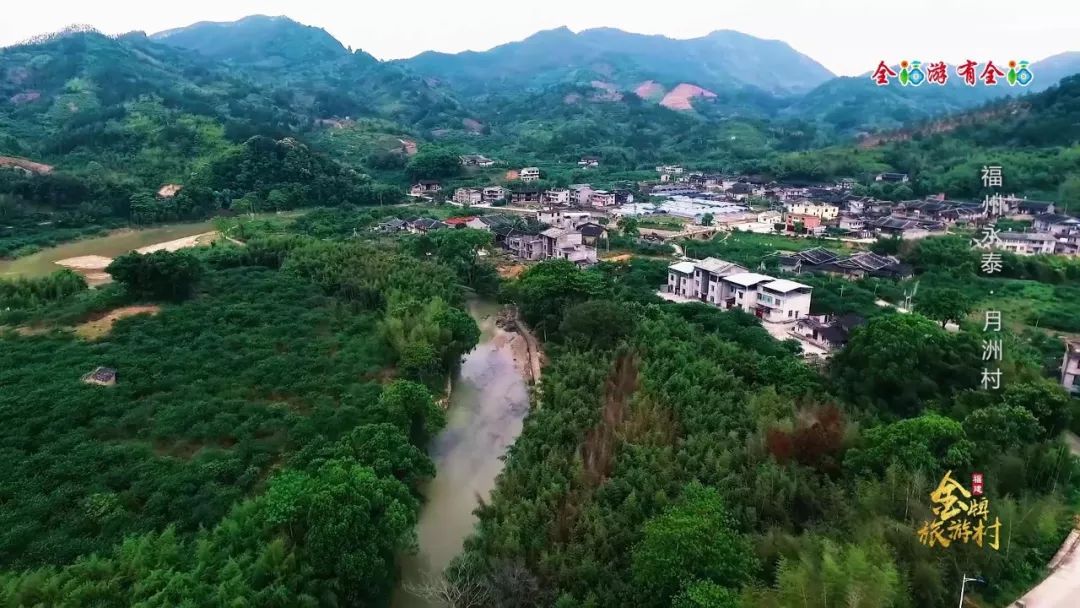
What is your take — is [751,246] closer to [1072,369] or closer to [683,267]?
[683,267]

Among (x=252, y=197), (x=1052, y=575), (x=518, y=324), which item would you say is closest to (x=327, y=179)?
(x=252, y=197)

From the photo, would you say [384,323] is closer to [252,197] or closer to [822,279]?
[822,279]

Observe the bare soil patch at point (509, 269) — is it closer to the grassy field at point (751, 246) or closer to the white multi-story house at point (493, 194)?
the grassy field at point (751, 246)

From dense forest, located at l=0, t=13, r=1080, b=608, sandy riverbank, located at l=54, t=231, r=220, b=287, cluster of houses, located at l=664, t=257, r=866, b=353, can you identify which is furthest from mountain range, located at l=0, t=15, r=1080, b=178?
cluster of houses, located at l=664, t=257, r=866, b=353

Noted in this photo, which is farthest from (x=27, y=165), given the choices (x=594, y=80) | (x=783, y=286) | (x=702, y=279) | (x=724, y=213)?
(x=594, y=80)


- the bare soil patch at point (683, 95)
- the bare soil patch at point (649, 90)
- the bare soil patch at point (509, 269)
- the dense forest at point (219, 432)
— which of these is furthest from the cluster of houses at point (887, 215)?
the bare soil patch at point (649, 90)

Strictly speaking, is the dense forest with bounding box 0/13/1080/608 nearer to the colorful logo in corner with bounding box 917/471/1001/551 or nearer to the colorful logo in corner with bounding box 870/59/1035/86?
the colorful logo in corner with bounding box 917/471/1001/551
